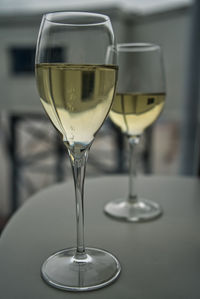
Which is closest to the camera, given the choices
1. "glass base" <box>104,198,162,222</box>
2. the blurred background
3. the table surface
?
the table surface

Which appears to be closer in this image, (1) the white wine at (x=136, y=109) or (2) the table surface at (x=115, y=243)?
(2) the table surface at (x=115, y=243)

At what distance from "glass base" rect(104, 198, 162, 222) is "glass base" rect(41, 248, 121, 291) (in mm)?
101

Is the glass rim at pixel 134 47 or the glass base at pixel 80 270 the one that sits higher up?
the glass rim at pixel 134 47

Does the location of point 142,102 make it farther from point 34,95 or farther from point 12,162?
point 12,162

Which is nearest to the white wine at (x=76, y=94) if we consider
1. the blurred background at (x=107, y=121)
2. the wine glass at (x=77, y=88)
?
the wine glass at (x=77, y=88)

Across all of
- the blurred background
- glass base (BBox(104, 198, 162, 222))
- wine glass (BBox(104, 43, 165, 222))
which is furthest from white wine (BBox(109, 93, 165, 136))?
the blurred background

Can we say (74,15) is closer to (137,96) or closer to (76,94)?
(76,94)

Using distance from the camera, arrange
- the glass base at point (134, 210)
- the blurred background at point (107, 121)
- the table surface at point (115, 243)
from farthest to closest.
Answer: the blurred background at point (107, 121) < the glass base at point (134, 210) < the table surface at point (115, 243)

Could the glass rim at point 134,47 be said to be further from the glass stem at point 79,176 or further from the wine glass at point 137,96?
the glass stem at point 79,176

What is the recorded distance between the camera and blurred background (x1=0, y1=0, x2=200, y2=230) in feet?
5.39

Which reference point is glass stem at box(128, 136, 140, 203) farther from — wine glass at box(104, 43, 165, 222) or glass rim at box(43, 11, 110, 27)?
glass rim at box(43, 11, 110, 27)

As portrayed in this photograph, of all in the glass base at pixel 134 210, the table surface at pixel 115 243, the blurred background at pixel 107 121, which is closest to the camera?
the table surface at pixel 115 243

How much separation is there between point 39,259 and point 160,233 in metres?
0.14

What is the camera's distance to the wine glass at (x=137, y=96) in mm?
452
